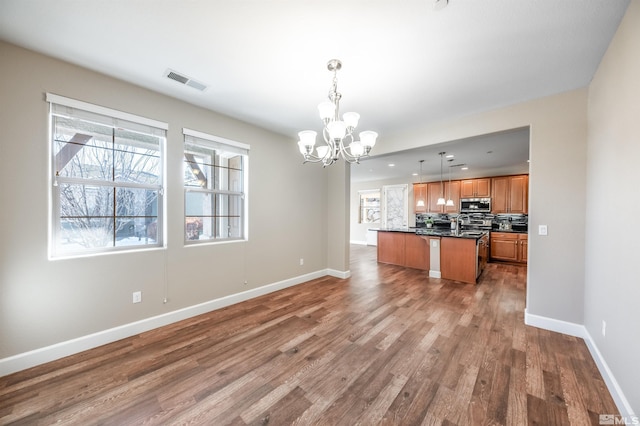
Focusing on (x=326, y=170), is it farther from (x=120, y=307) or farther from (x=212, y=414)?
(x=212, y=414)

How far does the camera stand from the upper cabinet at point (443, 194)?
7.39 m

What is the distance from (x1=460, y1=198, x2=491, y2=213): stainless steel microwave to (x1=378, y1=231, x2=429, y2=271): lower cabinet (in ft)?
9.18

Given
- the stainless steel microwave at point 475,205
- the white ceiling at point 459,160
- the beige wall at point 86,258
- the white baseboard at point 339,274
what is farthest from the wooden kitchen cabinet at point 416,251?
the beige wall at point 86,258

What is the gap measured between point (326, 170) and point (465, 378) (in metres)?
3.99

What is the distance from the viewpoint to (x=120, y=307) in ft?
8.18

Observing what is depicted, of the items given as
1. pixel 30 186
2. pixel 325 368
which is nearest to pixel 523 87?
pixel 325 368

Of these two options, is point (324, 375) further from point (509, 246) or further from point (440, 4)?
point (509, 246)

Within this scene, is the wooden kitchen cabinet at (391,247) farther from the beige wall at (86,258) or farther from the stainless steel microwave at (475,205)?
the beige wall at (86,258)

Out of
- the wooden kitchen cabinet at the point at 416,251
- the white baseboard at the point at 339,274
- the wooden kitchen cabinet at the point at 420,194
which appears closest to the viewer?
the white baseboard at the point at 339,274

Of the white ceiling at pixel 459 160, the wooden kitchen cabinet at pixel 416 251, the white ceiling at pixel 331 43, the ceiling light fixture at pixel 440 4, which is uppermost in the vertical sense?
the white ceiling at pixel 331 43

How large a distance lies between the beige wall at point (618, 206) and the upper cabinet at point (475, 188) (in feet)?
16.2

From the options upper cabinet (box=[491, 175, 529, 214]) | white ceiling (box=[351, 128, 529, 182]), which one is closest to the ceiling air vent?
white ceiling (box=[351, 128, 529, 182])

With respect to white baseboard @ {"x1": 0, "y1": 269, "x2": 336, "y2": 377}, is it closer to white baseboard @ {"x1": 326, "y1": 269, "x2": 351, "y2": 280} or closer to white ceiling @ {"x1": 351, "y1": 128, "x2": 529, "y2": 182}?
white baseboard @ {"x1": 326, "y1": 269, "x2": 351, "y2": 280}

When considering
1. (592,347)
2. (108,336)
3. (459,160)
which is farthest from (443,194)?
(108,336)
